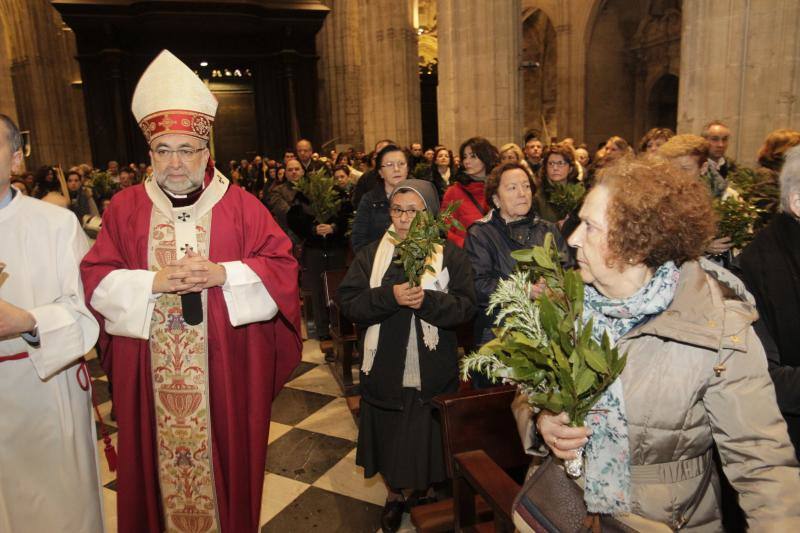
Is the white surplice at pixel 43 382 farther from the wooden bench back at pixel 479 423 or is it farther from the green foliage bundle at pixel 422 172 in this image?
the green foliage bundle at pixel 422 172

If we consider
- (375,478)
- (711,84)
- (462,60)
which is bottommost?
(375,478)

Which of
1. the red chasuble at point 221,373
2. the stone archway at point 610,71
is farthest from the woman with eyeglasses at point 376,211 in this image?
the stone archway at point 610,71

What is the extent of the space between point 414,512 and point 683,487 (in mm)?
1719

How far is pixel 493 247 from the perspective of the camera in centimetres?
319

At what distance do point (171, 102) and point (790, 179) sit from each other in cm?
238

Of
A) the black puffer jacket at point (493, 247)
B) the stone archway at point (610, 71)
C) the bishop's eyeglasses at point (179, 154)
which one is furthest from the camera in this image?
the stone archway at point (610, 71)

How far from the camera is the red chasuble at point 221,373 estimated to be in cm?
223

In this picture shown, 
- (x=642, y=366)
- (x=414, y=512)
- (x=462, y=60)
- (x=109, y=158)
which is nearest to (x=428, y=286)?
(x=414, y=512)

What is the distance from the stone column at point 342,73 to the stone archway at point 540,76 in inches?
254

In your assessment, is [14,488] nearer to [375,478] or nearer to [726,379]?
[375,478]

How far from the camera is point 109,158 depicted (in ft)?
52.4

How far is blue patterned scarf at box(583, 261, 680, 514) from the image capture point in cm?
138

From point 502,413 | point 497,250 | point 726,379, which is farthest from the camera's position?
point 497,250

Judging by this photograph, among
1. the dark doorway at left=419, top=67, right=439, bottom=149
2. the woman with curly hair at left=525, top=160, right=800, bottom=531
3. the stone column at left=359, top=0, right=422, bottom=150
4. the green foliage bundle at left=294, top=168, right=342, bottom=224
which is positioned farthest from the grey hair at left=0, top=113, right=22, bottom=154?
the dark doorway at left=419, top=67, right=439, bottom=149
